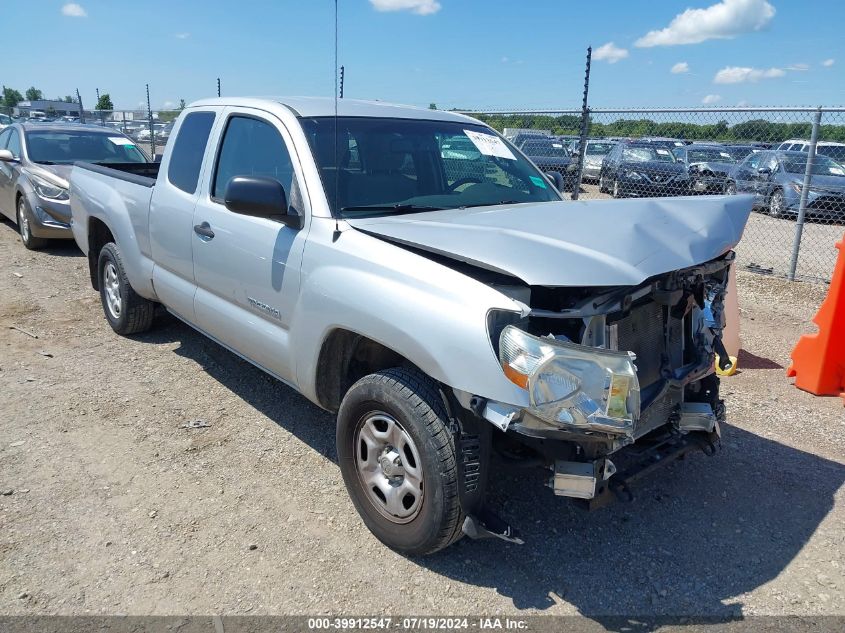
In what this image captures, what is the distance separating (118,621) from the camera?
8.68ft

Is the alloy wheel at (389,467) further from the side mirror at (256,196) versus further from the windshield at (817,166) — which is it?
the windshield at (817,166)

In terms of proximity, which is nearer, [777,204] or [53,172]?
[53,172]

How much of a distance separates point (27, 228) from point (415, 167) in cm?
755

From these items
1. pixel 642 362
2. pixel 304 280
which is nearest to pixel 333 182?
pixel 304 280

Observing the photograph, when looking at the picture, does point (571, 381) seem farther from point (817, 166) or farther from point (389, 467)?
point (817, 166)

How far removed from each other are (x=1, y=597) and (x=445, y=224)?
96.0 inches

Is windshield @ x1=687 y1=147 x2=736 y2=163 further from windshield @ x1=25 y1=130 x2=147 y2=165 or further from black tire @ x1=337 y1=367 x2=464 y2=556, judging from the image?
black tire @ x1=337 y1=367 x2=464 y2=556

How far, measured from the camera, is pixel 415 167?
3922mm

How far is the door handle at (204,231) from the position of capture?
13.3 feet

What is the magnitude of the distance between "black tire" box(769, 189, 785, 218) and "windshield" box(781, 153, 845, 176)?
44 centimetres

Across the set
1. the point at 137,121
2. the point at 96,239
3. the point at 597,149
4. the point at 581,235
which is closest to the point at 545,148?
the point at 597,149

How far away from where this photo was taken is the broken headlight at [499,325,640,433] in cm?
242

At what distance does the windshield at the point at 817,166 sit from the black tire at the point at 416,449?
1130 cm

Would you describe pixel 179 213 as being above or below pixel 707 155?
below
